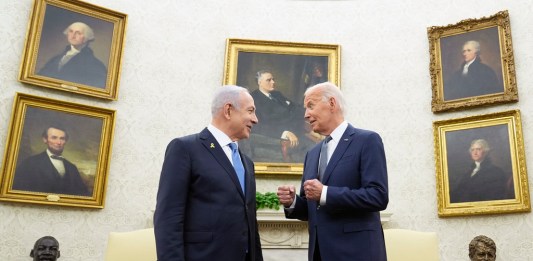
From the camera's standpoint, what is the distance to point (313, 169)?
3465 mm

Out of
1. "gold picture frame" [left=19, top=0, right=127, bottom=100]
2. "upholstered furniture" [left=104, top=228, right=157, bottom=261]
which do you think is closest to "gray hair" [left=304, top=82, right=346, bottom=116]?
"upholstered furniture" [left=104, top=228, right=157, bottom=261]

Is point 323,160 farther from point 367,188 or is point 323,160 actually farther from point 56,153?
point 56,153

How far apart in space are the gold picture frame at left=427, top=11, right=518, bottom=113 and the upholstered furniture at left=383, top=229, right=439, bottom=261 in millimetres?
2545

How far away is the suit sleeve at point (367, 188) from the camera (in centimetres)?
291

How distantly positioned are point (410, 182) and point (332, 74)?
2024mm

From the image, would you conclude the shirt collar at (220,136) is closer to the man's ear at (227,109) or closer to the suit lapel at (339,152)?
the man's ear at (227,109)

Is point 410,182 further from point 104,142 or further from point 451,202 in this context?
point 104,142

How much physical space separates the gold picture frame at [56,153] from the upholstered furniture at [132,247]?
5.07ft

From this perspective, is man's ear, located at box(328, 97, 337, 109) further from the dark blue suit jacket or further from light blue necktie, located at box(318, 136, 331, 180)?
the dark blue suit jacket

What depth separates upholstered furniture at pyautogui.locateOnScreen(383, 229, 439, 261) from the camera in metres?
4.90

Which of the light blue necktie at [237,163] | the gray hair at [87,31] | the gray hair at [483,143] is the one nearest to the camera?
the light blue necktie at [237,163]

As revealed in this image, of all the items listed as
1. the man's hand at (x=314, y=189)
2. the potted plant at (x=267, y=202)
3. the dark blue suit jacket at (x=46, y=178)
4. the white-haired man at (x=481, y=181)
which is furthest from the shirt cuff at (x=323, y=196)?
the dark blue suit jacket at (x=46, y=178)

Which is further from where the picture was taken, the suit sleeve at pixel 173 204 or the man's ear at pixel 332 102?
the man's ear at pixel 332 102

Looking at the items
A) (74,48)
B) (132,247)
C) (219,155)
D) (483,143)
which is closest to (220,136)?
(219,155)
